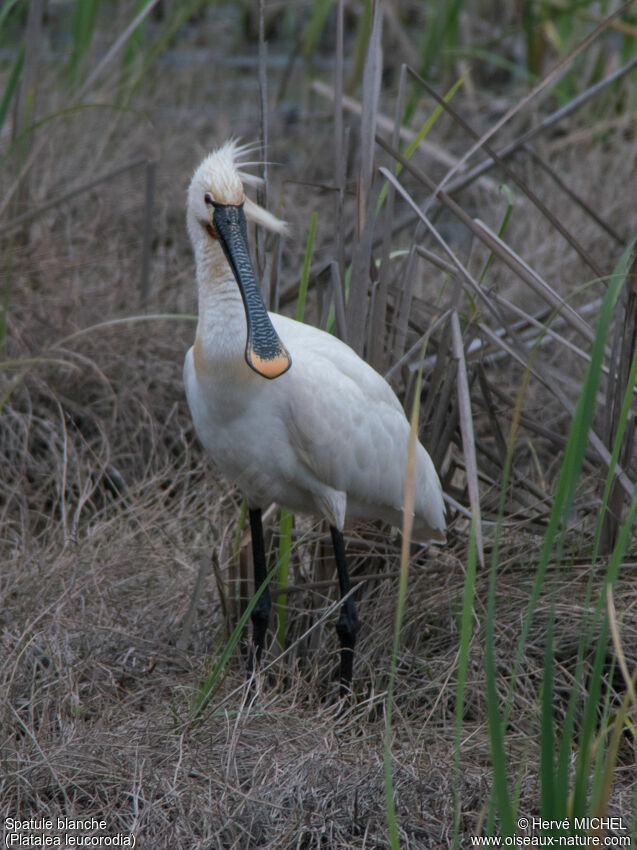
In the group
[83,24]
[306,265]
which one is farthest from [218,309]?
[83,24]

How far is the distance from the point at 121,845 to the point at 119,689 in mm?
688

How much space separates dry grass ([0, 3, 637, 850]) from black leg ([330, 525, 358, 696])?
6cm

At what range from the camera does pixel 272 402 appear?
2.71 meters

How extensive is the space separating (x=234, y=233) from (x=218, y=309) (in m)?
0.19

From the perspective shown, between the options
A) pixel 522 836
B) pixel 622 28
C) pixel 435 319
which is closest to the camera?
pixel 522 836

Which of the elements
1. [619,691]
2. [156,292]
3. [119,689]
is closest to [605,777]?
[619,691]

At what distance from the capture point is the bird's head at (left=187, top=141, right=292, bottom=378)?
2.61 m

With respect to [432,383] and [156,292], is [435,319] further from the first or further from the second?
[156,292]

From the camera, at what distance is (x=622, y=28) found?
5004mm

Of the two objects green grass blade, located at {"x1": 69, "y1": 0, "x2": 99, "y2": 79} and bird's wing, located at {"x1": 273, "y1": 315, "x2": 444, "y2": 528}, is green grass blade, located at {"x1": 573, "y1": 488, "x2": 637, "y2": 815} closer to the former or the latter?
bird's wing, located at {"x1": 273, "y1": 315, "x2": 444, "y2": 528}

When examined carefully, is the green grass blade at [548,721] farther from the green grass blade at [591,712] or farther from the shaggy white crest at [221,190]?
the shaggy white crest at [221,190]

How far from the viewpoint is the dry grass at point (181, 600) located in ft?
7.36

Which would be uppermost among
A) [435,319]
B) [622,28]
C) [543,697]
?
[622,28]

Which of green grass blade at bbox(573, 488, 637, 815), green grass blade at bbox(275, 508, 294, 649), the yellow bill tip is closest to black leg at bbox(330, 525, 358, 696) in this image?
green grass blade at bbox(275, 508, 294, 649)
